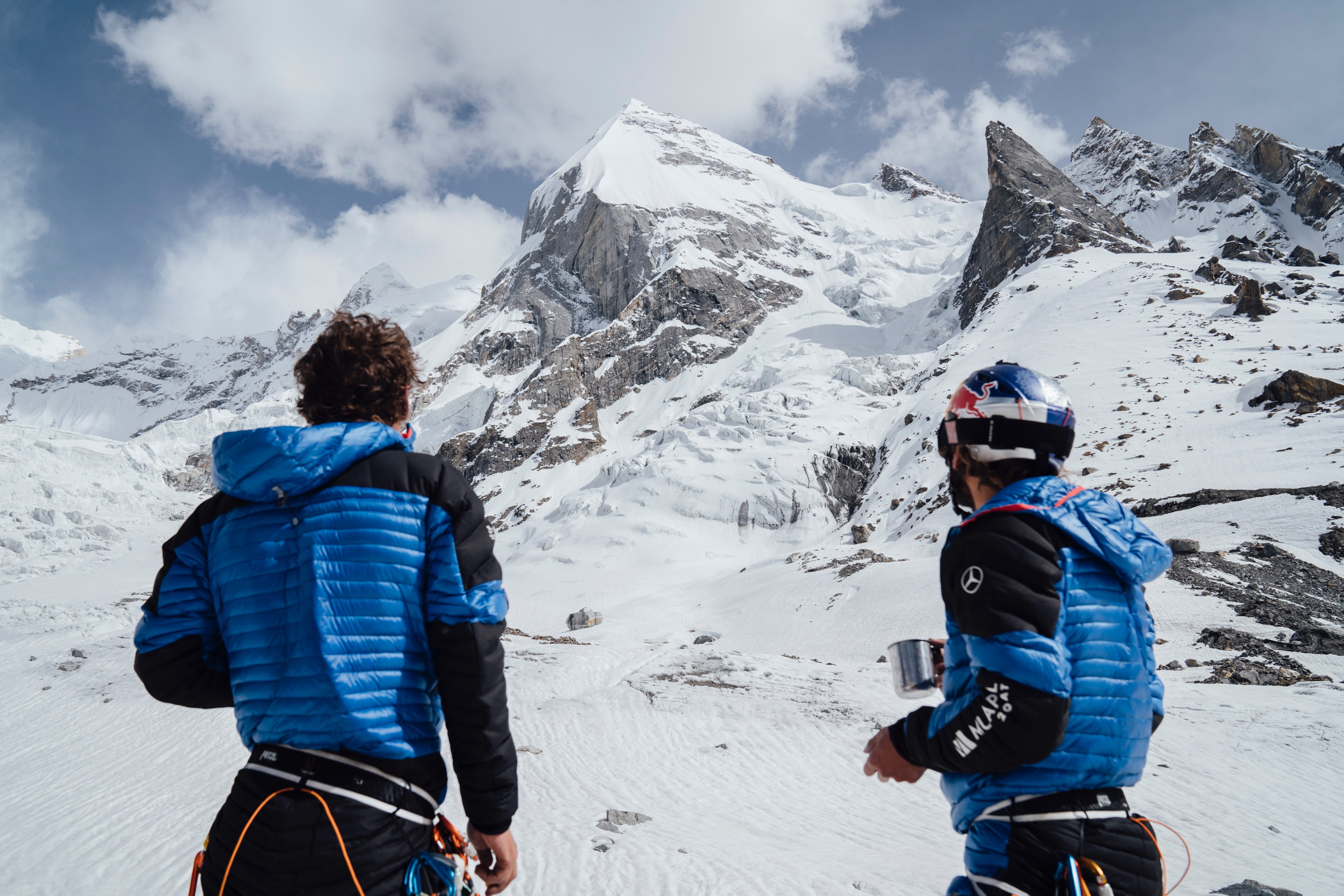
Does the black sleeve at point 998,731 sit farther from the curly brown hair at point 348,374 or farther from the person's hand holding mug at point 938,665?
the curly brown hair at point 348,374

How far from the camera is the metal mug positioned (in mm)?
2221

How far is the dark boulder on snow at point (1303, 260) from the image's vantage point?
49.3 metres

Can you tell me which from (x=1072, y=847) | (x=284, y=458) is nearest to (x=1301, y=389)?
(x=1072, y=847)

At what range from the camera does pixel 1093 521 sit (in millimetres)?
1757

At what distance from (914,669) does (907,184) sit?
15228 cm

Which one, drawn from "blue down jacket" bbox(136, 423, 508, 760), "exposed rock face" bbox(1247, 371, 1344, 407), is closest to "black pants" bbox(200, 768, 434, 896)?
"blue down jacket" bbox(136, 423, 508, 760)

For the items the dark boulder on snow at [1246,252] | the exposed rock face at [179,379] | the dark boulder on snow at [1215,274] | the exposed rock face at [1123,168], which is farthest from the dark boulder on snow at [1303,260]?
the exposed rock face at [179,379]

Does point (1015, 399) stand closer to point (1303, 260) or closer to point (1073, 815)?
point (1073, 815)

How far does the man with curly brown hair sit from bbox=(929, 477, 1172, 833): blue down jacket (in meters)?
1.40

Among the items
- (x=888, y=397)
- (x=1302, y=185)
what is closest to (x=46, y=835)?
(x=888, y=397)

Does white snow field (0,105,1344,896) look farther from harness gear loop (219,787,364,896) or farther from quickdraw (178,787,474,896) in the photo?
harness gear loop (219,787,364,896)

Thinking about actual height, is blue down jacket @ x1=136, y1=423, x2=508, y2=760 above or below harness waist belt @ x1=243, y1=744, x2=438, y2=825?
above

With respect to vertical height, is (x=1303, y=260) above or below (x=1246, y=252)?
below

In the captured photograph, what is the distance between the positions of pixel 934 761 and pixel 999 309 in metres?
58.5
